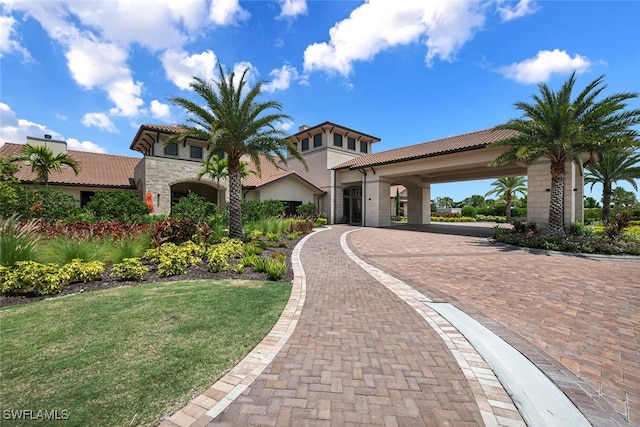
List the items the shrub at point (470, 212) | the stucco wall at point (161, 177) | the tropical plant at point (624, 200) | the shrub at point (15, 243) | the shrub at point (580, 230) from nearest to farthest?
the shrub at point (15, 243) → the shrub at point (580, 230) → the stucco wall at point (161, 177) → the tropical plant at point (624, 200) → the shrub at point (470, 212)

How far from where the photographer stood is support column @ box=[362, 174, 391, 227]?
25.5 metres

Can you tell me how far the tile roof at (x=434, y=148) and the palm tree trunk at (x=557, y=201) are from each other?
4.11 metres

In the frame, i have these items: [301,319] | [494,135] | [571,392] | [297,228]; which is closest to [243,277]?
[301,319]

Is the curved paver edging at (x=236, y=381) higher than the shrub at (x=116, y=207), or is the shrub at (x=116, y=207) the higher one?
the shrub at (x=116, y=207)

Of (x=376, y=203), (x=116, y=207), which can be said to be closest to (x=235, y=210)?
(x=116, y=207)

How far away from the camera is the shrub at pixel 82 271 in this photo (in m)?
6.57

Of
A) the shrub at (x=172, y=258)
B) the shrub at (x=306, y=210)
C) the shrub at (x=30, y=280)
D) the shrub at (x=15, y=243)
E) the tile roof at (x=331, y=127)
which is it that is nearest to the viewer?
the shrub at (x=30, y=280)

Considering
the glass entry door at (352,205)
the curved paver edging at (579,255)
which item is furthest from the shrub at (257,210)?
the curved paver edging at (579,255)

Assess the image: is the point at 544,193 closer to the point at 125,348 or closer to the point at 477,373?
the point at 477,373

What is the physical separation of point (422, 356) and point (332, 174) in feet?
84.8

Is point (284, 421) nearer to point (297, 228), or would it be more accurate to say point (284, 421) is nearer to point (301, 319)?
point (301, 319)

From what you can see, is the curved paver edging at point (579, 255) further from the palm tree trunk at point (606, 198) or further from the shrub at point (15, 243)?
the palm tree trunk at point (606, 198)

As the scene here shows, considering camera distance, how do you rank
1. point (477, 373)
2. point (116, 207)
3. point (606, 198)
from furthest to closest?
point (606, 198)
point (116, 207)
point (477, 373)

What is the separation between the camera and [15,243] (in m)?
6.77
